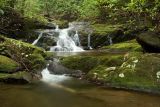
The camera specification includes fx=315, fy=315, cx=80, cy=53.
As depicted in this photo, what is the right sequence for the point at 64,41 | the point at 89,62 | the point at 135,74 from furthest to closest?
the point at 64,41 < the point at 89,62 < the point at 135,74

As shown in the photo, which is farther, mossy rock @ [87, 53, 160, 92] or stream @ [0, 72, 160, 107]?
mossy rock @ [87, 53, 160, 92]

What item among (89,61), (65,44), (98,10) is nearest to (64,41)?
(65,44)

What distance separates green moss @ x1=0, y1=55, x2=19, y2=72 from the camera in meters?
14.7

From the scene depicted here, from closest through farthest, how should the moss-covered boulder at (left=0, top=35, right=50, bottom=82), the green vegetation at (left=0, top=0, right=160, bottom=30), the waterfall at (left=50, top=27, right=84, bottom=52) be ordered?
the moss-covered boulder at (left=0, top=35, right=50, bottom=82) → the green vegetation at (left=0, top=0, right=160, bottom=30) → the waterfall at (left=50, top=27, right=84, bottom=52)

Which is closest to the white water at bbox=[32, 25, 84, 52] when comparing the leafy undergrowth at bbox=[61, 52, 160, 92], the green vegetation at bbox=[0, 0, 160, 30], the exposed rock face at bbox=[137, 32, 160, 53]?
the green vegetation at bbox=[0, 0, 160, 30]

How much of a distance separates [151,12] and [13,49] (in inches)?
294

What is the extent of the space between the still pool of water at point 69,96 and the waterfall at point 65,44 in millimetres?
13247

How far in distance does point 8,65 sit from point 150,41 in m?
7.20

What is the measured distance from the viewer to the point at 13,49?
54.2 ft

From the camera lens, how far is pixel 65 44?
2806 centimetres

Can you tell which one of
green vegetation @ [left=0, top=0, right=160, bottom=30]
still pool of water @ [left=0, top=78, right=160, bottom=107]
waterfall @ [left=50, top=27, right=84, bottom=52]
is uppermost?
green vegetation @ [left=0, top=0, right=160, bottom=30]

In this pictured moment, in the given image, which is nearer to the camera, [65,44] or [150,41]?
[150,41]

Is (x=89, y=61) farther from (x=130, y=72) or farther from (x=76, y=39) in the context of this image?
(x=76, y=39)

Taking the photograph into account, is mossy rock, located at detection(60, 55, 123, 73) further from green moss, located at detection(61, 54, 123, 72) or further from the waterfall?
the waterfall
